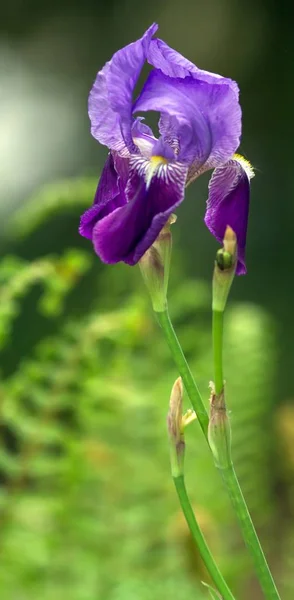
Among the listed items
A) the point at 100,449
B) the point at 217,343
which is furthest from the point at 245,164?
the point at 100,449

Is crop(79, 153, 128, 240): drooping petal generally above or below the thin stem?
above

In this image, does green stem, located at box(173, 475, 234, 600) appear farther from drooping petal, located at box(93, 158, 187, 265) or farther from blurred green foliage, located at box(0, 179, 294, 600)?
blurred green foliage, located at box(0, 179, 294, 600)

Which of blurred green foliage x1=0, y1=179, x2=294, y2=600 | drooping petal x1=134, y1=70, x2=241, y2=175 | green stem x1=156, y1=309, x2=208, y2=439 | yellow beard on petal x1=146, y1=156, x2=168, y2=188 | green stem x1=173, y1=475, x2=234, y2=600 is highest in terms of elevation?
drooping petal x1=134, y1=70, x2=241, y2=175

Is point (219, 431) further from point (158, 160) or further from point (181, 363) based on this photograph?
point (158, 160)

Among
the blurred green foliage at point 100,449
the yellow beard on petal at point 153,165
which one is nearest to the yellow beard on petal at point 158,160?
the yellow beard on petal at point 153,165

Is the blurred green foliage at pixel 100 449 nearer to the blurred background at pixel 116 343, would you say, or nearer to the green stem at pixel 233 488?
the blurred background at pixel 116 343

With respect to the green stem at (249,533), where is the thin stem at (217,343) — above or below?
above

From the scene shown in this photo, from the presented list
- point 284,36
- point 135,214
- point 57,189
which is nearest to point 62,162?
point 284,36

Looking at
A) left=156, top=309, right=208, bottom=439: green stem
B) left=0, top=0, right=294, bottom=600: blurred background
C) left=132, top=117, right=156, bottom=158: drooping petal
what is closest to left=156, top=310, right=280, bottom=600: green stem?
left=156, top=309, right=208, bottom=439: green stem

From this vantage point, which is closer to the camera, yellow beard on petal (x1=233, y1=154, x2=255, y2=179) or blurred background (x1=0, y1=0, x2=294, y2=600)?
yellow beard on petal (x1=233, y1=154, x2=255, y2=179)
